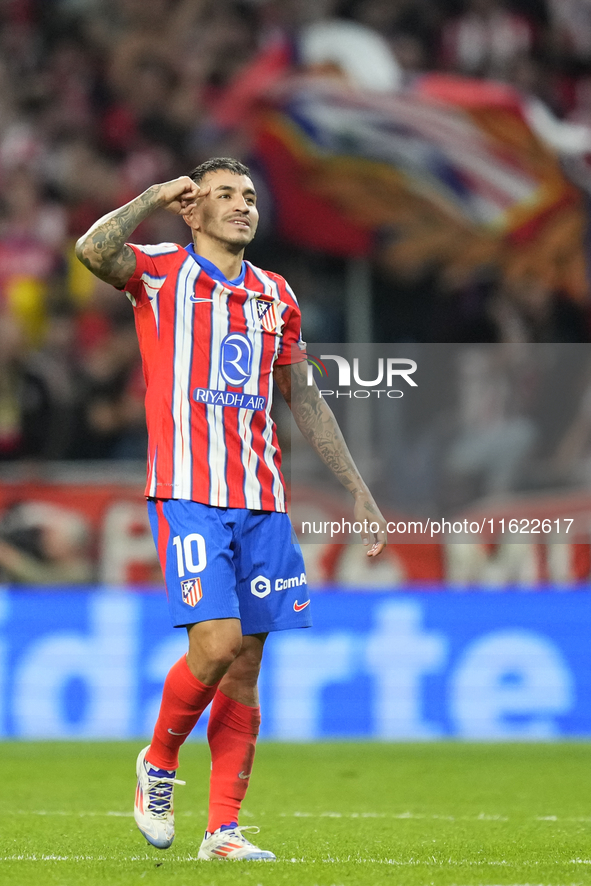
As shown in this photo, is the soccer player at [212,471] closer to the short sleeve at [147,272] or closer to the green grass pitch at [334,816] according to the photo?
the short sleeve at [147,272]

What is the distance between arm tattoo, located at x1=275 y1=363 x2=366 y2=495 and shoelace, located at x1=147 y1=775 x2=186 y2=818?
1.06 metres

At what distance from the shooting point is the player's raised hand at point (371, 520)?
4.24 metres

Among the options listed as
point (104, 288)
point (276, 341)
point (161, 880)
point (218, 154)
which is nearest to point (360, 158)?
point (218, 154)

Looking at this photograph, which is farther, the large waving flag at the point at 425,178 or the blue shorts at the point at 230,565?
the large waving flag at the point at 425,178

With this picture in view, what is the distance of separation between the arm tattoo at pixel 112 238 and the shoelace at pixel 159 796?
143 cm

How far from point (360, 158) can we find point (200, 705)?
23.9 feet

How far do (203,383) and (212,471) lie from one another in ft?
0.84

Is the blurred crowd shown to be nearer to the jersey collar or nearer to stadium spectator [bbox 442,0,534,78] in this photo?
stadium spectator [bbox 442,0,534,78]

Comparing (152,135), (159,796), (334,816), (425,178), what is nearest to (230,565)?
(159,796)

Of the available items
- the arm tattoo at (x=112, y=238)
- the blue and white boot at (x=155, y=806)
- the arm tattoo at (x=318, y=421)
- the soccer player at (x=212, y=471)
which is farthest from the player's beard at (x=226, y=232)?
the blue and white boot at (x=155, y=806)

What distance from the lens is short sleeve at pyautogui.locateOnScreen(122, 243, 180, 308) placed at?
4.02m

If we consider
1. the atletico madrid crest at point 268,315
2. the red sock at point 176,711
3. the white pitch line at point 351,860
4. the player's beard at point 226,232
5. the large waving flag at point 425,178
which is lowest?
the white pitch line at point 351,860

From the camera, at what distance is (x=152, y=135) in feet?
39.8

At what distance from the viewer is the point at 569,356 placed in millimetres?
9039
